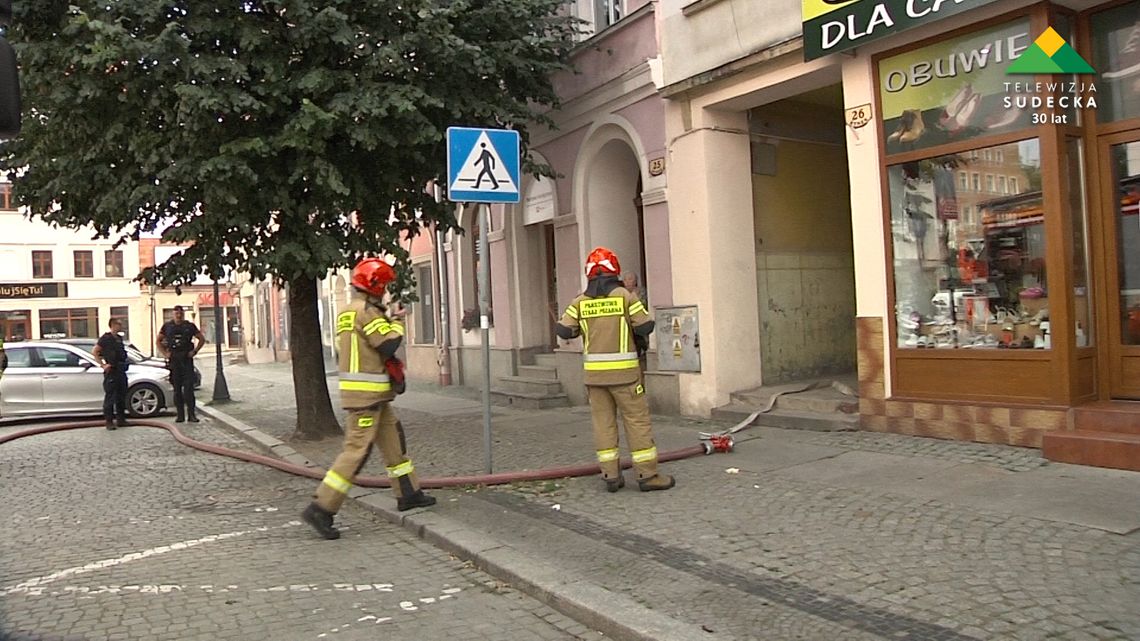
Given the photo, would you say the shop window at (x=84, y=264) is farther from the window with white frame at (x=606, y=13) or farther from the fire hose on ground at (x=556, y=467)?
the window with white frame at (x=606, y=13)

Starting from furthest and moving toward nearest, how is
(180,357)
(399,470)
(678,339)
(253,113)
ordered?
(180,357)
(678,339)
(253,113)
(399,470)

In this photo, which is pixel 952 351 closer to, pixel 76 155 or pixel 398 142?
pixel 398 142

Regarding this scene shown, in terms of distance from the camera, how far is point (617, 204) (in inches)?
496

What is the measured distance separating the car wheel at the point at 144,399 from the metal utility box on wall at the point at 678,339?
29.5ft

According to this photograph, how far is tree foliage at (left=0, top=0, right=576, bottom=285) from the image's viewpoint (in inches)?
323

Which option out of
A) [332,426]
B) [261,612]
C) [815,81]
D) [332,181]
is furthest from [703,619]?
[332,426]

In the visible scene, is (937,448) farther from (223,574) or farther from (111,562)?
(111,562)

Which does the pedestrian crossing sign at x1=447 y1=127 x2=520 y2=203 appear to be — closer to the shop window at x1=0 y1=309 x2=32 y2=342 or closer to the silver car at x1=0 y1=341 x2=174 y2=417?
the silver car at x1=0 y1=341 x2=174 y2=417

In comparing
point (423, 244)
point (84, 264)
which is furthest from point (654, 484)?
point (84, 264)

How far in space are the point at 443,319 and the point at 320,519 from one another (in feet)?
37.2

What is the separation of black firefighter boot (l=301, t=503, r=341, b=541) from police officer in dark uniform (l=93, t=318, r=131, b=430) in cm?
843

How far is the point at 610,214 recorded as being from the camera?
41.2ft

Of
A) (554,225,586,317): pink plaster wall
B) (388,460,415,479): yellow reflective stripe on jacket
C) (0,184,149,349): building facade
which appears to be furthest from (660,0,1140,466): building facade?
(0,184,149,349): building facade

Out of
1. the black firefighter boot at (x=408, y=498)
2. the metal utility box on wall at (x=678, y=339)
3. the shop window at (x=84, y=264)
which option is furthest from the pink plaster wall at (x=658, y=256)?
the shop window at (x=84, y=264)
